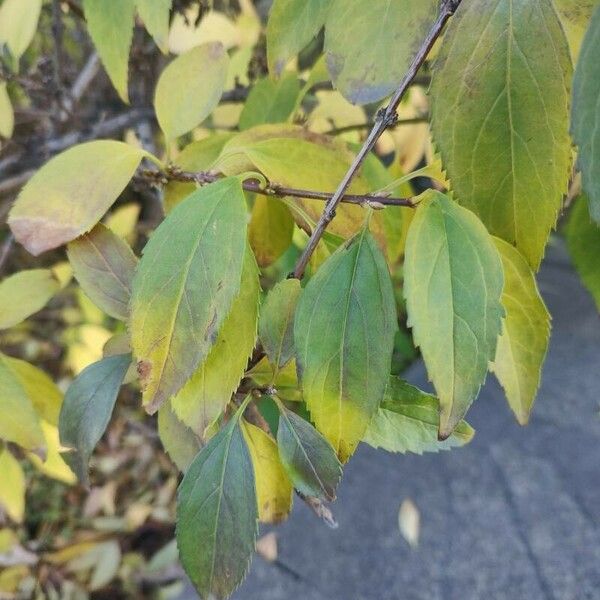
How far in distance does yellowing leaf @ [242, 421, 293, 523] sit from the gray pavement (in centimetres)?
76

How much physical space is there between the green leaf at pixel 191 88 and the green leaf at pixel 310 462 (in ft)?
0.87

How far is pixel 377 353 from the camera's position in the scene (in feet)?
1.10

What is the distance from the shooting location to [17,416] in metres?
0.53

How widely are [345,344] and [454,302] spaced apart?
0.06m

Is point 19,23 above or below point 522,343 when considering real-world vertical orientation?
above

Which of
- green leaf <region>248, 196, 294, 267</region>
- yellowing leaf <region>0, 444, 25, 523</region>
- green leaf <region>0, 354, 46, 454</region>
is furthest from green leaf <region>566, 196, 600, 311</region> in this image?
yellowing leaf <region>0, 444, 25, 523</region>

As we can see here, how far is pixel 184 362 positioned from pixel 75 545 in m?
1.22

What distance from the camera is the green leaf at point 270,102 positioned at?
0.64 metres

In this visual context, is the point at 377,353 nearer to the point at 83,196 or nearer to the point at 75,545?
the point at 83,196

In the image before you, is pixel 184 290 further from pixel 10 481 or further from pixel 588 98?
pixel 10 481

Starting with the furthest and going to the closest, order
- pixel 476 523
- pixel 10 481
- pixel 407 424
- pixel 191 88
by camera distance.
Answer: pixel 476 523
pixel 10 481
pixel 191 88
pixel 407 424

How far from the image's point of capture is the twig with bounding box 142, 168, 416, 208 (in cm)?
37

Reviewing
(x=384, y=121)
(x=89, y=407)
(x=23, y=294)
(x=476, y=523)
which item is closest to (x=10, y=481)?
(x=23, y=294)

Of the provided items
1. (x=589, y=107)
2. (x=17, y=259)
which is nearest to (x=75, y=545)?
(x=17, y=259)
